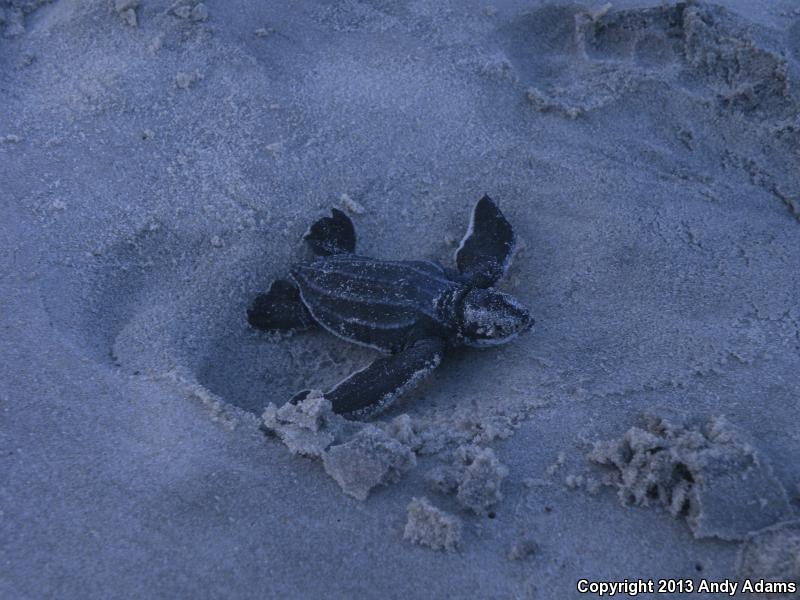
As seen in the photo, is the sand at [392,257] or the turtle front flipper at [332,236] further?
the turtle front flipper at [332,236]

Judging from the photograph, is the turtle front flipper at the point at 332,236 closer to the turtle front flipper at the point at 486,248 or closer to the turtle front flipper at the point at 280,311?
the turtle front flipper at the point at 280,311

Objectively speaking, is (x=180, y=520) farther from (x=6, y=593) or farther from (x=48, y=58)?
(x=48, y=58)

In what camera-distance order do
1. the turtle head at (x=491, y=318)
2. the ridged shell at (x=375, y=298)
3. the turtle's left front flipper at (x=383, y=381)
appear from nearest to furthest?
the turtle's left front flipper at (x=383, y=381) < the turtle head at (x=491, y=318) < the ridged shell at (x=375, y=298)

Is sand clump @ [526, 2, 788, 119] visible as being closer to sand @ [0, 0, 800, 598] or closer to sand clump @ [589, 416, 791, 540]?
sand @ [0, 0, 800, 598]

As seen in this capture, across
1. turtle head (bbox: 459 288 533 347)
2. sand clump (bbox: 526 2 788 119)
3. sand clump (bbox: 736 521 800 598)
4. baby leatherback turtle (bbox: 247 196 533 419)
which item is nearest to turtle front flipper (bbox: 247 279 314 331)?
baby leatherback turtle (bbox: 247 196 533 419)

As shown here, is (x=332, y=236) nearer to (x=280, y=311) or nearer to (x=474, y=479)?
(x=280, y=311)

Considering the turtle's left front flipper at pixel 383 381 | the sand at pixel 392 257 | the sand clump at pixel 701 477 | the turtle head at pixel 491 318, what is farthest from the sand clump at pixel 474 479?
the turtle head at pixel 491 318

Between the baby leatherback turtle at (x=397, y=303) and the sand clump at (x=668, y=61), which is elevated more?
the sand clump at (x=668, y=61)
